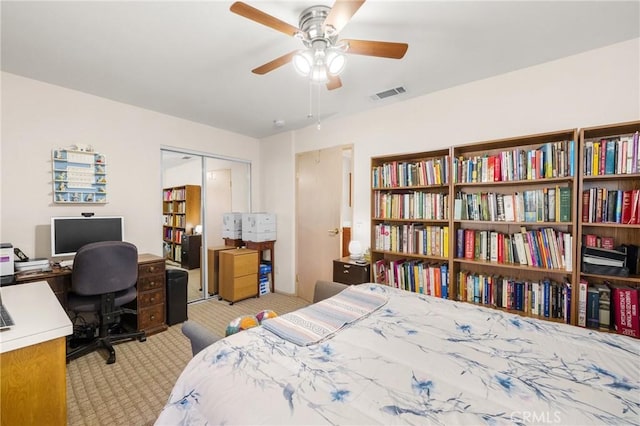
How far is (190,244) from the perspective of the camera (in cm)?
392

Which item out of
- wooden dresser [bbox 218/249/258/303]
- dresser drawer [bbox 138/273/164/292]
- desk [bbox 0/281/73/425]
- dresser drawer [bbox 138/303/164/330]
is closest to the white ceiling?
desk [bbox 0/281/73/425]

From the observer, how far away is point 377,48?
5.03 ft

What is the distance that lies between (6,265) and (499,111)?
4185 mm

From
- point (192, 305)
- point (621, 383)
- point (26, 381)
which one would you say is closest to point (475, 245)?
point (621, 383)

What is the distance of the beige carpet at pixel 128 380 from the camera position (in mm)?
1715

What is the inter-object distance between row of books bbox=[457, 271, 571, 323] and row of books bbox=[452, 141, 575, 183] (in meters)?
0.83

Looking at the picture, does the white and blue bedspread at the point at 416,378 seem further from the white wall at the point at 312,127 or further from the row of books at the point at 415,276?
the white wall at the point at 312,127

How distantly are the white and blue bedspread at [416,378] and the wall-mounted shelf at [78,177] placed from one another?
8.45 ft

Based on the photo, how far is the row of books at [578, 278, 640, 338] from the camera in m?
1.71

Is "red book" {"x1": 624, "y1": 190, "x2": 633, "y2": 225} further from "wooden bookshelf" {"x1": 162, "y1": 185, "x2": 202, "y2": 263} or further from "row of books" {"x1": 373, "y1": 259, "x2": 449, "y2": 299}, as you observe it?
"wooden bookshelf" {"x1": 162, "y1": 185, "x2": 202, "y2": 263}

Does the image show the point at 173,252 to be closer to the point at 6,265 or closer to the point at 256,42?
the point at 6,265

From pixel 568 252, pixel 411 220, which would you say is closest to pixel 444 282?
pixel 411 220

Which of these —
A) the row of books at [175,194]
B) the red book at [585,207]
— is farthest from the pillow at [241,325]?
the row of books at [175,194]

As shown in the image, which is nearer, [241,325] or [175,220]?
[241,325]
